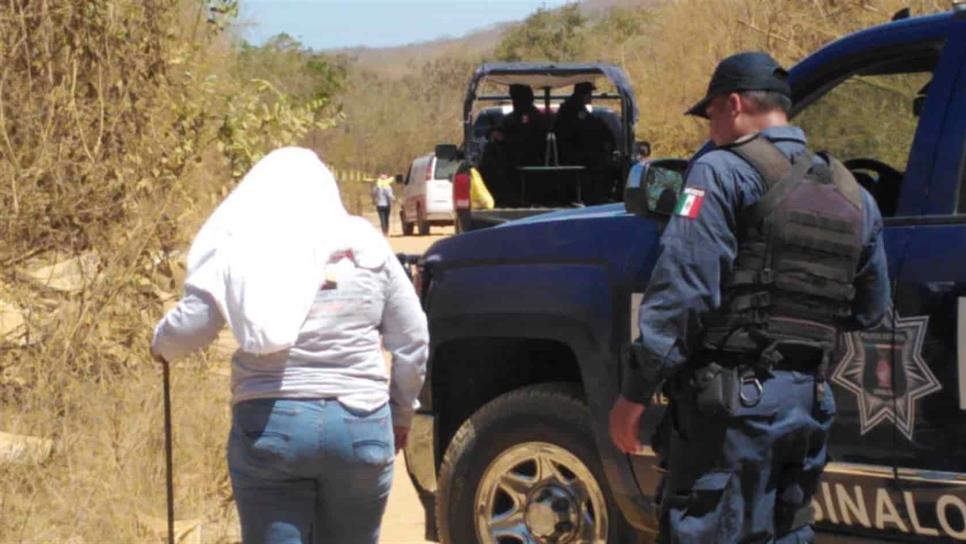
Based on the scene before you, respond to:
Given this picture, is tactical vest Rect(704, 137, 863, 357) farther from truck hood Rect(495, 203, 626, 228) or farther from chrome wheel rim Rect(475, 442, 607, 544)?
chrome wheel rim Rect(475, 442, 607, 544)

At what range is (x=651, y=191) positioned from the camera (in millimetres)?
4863

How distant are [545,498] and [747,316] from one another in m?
1.71

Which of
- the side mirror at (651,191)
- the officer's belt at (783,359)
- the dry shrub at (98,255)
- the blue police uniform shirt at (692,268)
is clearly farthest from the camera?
the dry shrub at (98,255)

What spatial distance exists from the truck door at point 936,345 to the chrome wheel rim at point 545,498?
3.94 ft

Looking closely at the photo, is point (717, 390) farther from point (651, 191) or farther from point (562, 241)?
point (562, 241)

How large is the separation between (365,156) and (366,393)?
5408cm

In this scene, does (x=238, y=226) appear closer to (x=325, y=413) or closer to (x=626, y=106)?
(x=325, y=413)

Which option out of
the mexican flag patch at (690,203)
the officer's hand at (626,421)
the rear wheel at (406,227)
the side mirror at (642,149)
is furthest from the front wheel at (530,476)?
the rear wheel at (406,227)

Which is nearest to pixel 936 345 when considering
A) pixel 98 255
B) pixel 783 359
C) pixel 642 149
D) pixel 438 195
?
pixel 783 359

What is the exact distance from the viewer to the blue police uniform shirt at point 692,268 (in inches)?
154

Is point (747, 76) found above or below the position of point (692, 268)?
above

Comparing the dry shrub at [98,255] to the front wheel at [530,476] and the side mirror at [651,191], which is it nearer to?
the front wheel at [530,476]

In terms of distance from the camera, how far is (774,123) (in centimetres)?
413

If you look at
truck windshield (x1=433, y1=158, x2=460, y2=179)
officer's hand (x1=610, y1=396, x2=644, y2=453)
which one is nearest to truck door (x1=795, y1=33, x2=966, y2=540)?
officer's hand (x1=610, y1=396, x2=644, y2=453)
